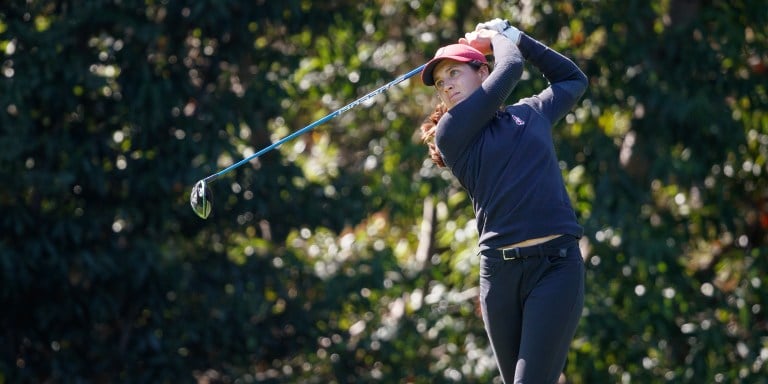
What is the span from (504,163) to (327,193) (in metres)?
4.16

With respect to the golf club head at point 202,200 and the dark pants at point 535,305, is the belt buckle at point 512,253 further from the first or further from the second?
the golf club head at point 202,200

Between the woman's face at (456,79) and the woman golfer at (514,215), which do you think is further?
the woman's face at (456,79)

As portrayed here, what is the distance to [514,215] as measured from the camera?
381 centimetres

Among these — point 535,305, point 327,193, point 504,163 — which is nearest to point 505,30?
point 504,163

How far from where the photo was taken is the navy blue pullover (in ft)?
12.5

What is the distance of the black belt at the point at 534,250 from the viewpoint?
3.79 metres

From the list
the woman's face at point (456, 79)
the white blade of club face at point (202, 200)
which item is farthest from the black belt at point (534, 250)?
the white blade of club face at point (202, 200)

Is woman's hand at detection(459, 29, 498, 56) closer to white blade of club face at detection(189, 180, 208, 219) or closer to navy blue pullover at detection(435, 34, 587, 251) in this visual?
navy blue pullover at detection(435, 34, 587, 251)

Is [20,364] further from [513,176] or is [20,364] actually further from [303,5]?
[513,176]

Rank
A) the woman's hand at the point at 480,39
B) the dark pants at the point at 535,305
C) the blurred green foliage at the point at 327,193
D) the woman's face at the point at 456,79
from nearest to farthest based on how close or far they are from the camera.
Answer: the dark pants at the point at 535,305
the woman's face at the point at 456,79
the woman's hand at the point at 480,39
the blurred green foliage at the point at 327,193

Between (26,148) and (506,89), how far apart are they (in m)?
3.84

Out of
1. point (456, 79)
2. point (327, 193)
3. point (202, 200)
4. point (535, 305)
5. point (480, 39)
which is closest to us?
point (535, 305)

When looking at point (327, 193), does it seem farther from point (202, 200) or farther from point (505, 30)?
point (505, 30)

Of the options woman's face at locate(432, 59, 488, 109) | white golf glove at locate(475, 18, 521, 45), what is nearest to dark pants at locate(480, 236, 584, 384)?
woman's face at locate(432, 59, 488, 109)
